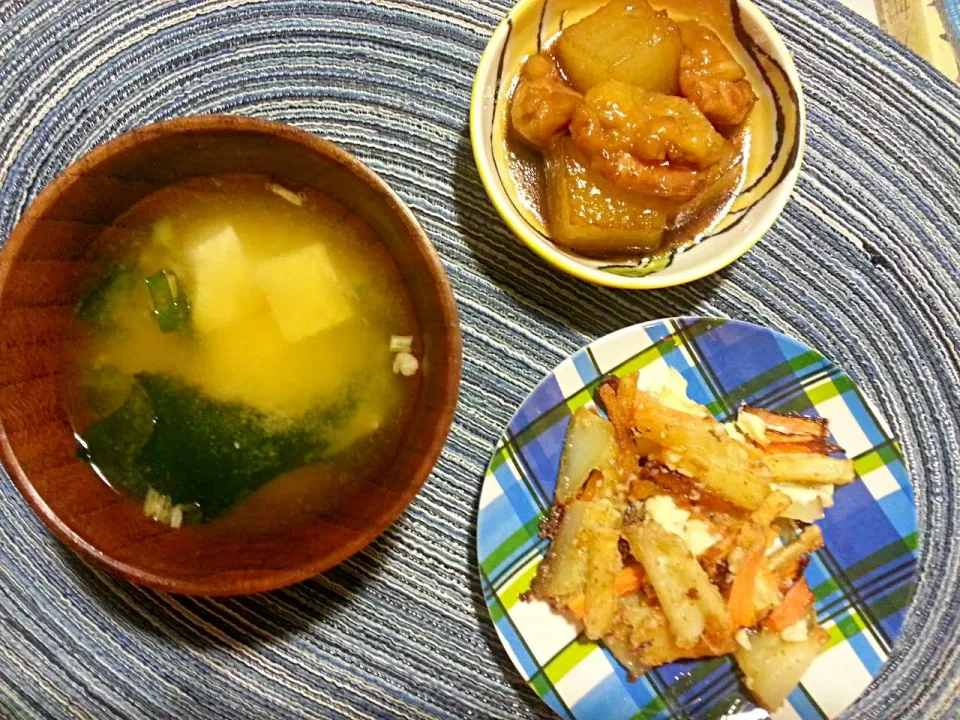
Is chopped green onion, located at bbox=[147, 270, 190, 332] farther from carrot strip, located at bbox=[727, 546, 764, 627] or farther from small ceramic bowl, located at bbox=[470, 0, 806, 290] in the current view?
carrot strip, located at bbox=[727, 546, 764, 627]

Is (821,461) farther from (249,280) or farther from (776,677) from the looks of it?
(249,280)

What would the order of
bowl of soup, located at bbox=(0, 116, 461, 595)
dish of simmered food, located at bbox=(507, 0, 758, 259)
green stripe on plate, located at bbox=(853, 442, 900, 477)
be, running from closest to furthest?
bowl of soup, located at bbox=(0, 116, 461, 595) → dish of simmered food, located at bbox=(507, 0, 758, 259) → green stripe on plate, located at bbox=(853, 442, 900, 477)

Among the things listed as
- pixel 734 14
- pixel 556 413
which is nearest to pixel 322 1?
pixel 734 14

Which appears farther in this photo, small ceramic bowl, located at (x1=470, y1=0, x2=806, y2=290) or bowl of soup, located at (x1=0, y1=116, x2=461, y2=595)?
small ceramic bowl, located at (x1=470, y1=0, x2=806, y2=290)

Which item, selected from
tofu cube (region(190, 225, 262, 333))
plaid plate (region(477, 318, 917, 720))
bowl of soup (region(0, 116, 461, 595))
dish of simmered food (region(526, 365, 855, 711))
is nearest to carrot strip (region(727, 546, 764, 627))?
dish of simmered food (region(526, 365, 855, 711))

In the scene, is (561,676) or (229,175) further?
(561,676)

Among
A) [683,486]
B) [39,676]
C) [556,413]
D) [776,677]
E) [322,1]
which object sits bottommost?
[776,677]

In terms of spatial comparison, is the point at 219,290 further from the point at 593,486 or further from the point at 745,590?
the point at 745,590
